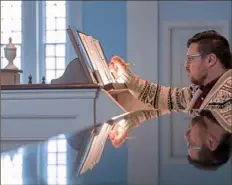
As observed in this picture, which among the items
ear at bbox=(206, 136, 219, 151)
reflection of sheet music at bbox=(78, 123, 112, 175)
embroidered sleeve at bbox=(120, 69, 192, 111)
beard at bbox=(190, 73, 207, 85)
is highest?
beard at bbox=(190, 73, 207, 85)

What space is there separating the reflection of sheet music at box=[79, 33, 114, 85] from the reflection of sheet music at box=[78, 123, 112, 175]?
1.08m

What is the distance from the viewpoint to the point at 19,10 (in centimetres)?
530

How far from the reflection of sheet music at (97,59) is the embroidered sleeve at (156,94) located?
0.43 feet

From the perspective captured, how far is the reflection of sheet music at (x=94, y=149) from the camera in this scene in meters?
0.52

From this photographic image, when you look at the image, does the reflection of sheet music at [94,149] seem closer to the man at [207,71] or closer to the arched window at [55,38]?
the man at [207,71]

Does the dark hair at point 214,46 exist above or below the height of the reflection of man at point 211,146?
above

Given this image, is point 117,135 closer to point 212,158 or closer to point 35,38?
point 212,158

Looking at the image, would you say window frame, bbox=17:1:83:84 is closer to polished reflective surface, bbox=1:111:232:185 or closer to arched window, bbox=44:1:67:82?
arched window, bbox=44:1:67:82

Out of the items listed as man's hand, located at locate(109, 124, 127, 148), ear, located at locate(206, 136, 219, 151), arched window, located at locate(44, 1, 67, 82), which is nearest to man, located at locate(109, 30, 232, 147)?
man's hand, located at locate(109, 124, 127, 148)

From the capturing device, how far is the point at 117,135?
88cm

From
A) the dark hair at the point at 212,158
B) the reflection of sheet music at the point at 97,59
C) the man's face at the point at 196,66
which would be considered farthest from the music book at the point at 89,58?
the dark hair at the point at 212,158

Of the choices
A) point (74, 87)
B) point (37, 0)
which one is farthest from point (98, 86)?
point (37, 0)

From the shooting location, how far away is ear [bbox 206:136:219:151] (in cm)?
64

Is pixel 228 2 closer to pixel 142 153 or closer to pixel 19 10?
pixel 19 10
